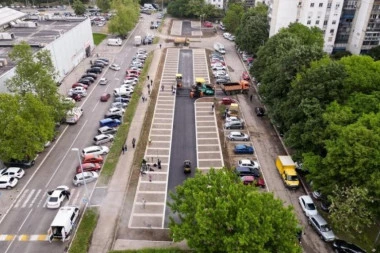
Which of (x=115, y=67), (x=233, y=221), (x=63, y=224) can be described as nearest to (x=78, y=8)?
(x=115, y=67)

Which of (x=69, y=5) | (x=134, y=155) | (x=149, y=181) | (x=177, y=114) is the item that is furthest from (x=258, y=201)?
(x=69, y=5)

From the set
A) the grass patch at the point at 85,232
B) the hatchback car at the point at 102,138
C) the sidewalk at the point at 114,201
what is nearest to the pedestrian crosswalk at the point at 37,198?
the grass patch at the point at 85,232

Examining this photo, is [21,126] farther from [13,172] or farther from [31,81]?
[31,81]

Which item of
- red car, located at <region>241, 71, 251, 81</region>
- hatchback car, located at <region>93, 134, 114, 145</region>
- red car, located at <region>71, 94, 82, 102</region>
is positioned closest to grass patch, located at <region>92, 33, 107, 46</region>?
red car, located at <region>71, 94, 82, 102</region>

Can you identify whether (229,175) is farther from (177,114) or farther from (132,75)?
(132,75)

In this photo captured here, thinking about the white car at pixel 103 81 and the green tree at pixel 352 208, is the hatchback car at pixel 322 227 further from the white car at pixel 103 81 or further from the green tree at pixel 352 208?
the white car at pixel 103 81

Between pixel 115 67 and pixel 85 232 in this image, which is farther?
pixel 115 67

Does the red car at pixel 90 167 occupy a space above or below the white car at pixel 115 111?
below
